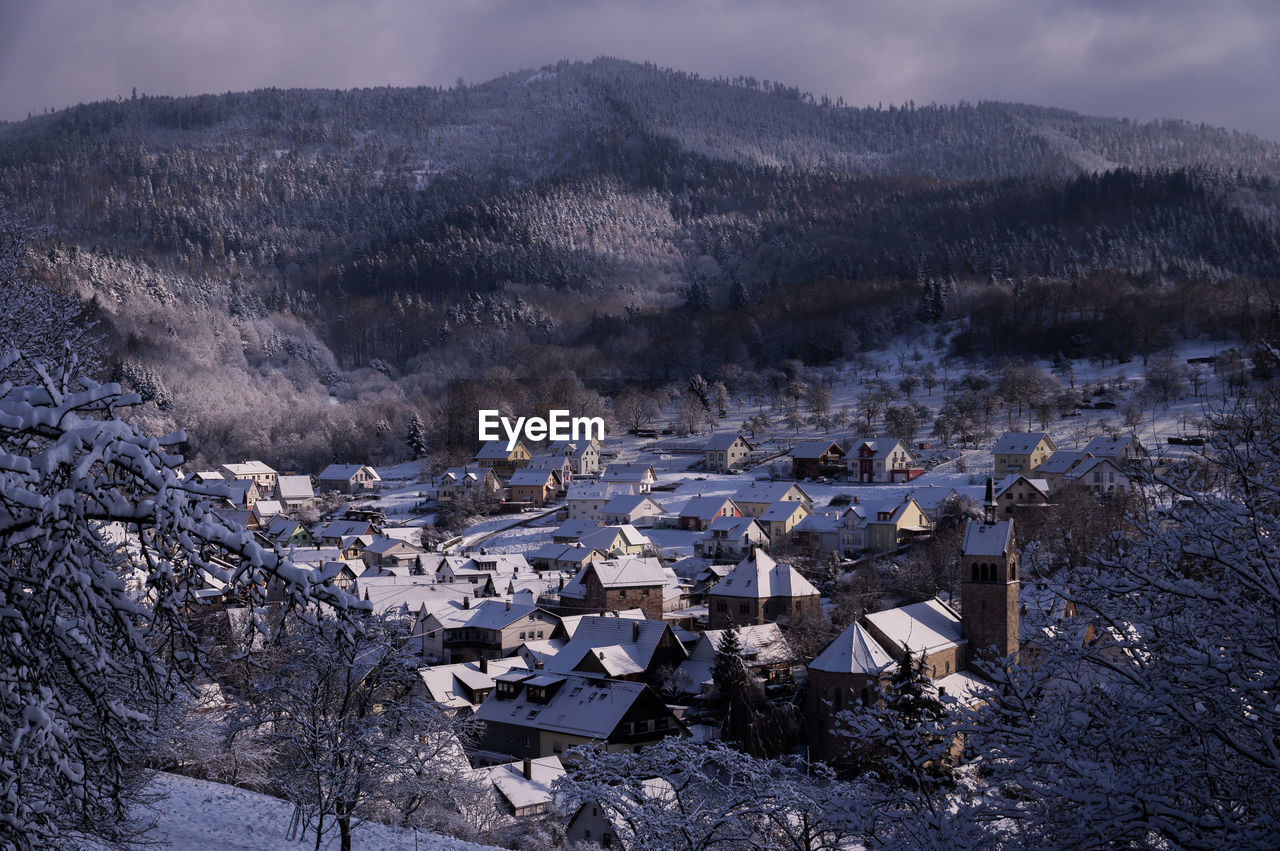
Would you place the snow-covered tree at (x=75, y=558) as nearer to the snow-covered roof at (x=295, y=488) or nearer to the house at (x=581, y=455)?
the snow-covered roof at (x=295, y=488)

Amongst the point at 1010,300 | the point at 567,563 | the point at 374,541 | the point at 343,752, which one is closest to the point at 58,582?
the point at 343,752

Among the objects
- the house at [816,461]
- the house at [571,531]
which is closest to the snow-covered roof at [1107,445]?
the house at [816,461]

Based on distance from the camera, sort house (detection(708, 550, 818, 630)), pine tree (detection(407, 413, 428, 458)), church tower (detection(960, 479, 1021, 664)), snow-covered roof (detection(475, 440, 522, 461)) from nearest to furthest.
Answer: church tower (detection(960, 479, 1021, 664)), house (detection(708, 550, 818, 630)), snow-covered roof (detection(475, 440, 522, 461)), pine tree (detection(407, 413, 428, 458))

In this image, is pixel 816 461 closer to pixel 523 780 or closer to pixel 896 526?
pixel 896 526

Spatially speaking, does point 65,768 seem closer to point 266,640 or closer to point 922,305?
point 266,640

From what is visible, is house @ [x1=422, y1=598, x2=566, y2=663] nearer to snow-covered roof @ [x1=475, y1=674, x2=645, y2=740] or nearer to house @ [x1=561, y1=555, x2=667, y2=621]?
house @ [x1=561, y1=555, x2=667, y2=621]

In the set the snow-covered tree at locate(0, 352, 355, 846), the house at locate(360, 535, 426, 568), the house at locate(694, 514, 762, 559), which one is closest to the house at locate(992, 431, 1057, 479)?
the house at locate(694, 514, 762, 559)
